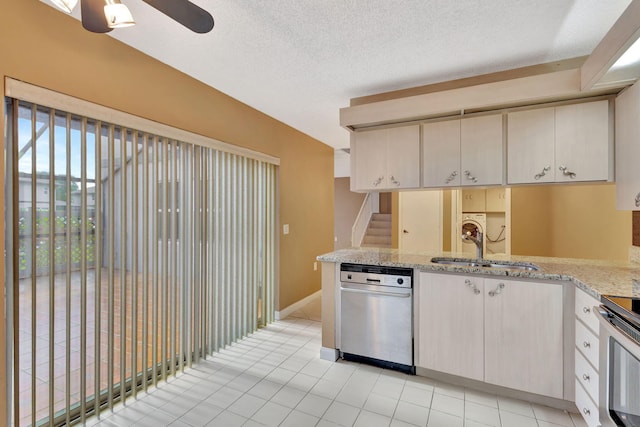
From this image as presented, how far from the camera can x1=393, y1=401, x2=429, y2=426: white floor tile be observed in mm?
1942

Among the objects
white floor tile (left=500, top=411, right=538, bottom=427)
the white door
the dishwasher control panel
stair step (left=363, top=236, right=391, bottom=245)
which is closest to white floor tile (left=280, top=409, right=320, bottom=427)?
the dishwasher control panel

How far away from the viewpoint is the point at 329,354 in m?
2.77

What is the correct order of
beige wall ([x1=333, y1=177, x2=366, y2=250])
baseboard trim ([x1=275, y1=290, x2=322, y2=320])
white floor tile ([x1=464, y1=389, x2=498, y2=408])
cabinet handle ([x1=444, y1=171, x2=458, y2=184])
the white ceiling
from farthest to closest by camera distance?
beige wall ([x1=333, y1=177, x2=366, y2=250]) → baseboard trim ([x1=275, y1=290, x2=322, y2=320]) → cabinet handle ([x1=444, y1=171, x2=458, y2=184]) → white floor tile ([x1=464, y1=389, x2=498, y2=408]) → the white ceiling

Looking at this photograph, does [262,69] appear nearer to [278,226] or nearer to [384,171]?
[384,171]

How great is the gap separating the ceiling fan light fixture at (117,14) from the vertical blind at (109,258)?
91 centimetres

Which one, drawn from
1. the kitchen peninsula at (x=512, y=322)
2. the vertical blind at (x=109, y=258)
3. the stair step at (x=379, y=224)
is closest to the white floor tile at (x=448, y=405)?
the kitchen peninsula at (x=512, y=322)

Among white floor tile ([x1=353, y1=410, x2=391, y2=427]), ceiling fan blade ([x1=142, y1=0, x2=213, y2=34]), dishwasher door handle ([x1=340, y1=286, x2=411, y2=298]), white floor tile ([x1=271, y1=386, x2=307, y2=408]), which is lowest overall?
white floor tile ([x1=271, y1=386, x2=307, y2=408])

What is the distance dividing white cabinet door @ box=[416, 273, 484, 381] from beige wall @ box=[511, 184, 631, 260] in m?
1.55

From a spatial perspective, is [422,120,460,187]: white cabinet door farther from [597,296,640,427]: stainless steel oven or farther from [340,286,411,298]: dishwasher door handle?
[597,296,640,427]: stainless steel oven

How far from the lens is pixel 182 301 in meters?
2.56

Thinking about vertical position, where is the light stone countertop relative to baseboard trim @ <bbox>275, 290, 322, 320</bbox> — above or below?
above

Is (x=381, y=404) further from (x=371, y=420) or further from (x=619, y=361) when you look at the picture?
(x=619, y=361)

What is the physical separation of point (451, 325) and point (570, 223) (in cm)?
303

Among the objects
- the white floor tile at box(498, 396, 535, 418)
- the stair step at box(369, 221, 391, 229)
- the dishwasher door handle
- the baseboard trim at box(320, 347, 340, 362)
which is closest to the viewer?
the white floor tile at box(498, 396, 535, 418)
